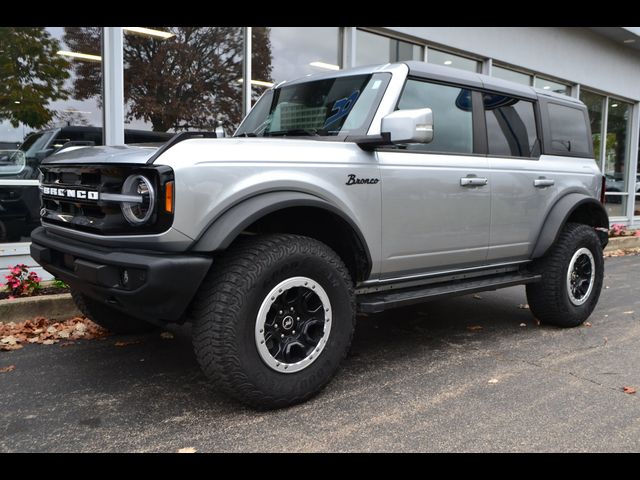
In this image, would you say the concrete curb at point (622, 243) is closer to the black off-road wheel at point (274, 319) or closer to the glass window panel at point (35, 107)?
the black off-road wheel at point (274, 319)

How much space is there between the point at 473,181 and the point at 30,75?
5.08m

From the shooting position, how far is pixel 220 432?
8.97 feet

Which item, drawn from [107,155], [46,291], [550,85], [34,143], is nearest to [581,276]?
[107,155]

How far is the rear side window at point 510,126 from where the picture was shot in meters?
4.30

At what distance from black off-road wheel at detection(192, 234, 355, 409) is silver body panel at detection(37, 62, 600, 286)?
0.93 ft

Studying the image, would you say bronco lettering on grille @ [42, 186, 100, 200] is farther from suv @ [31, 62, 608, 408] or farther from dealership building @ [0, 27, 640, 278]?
dealership building @ [0, 27, 640, 278]

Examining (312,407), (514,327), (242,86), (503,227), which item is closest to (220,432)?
(312,407)

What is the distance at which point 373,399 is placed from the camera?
3176 mm

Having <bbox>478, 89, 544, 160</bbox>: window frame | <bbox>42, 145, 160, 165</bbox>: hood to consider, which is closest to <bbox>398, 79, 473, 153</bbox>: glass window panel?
<bbox>478, 89, 544, 160</bbox>: window frame

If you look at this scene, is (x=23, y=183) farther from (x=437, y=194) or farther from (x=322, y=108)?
(x=437, y=194)

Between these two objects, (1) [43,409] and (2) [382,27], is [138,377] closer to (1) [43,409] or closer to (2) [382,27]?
(1) [43,409]

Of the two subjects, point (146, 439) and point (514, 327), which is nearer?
point (146, 439)
